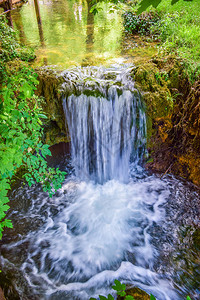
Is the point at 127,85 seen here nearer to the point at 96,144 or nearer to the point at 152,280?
the point at 96,144

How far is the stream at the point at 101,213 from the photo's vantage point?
3.36 meters

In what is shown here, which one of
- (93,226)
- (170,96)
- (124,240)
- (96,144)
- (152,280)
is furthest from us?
(96,144)

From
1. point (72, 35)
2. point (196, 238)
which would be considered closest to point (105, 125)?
point (196, 238)

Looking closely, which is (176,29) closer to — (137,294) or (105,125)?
(105,125)

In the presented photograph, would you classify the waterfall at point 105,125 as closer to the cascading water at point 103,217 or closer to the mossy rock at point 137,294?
the cascading water at point 103,217

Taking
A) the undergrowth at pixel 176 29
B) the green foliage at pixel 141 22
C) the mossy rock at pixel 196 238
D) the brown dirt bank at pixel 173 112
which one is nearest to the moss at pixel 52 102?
the brown dirt bank at pixel 173 112

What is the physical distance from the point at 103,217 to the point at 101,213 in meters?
0.11

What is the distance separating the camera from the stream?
132 inches

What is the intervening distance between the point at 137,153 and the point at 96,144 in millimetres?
962

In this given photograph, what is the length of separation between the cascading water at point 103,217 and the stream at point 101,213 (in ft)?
0.05

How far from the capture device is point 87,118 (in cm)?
472

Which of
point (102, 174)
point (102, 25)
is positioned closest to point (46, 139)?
point (102, 174)

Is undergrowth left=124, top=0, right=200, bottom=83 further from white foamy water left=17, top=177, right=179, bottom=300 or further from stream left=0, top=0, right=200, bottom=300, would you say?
white foamy water left=17, top=177, right=179, bottom=300

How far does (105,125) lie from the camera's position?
4.78m
